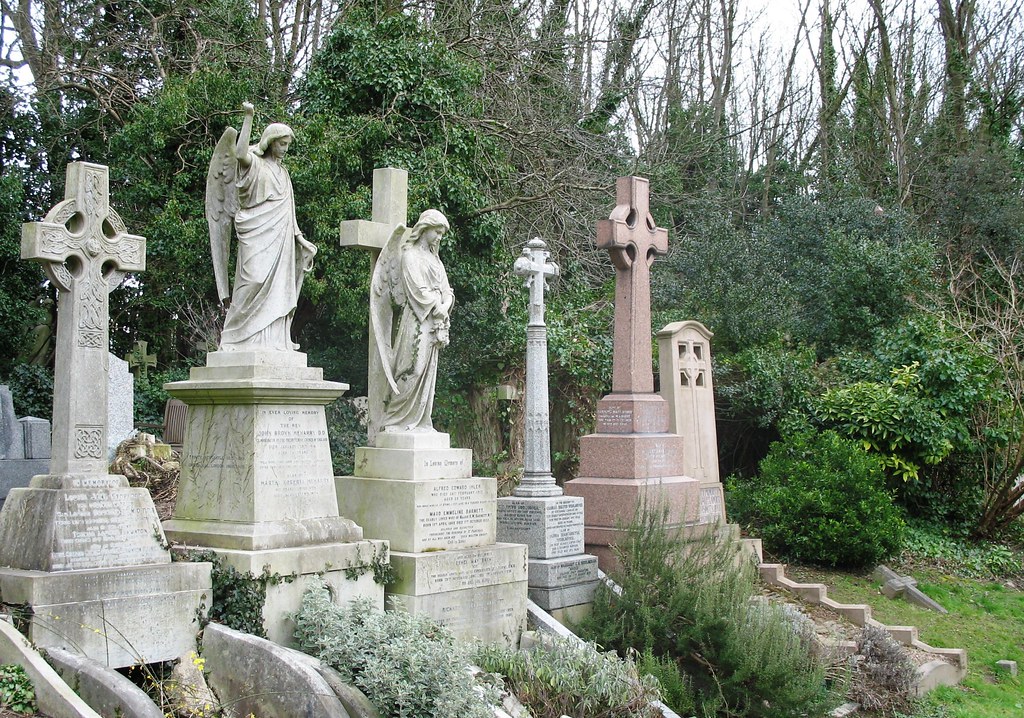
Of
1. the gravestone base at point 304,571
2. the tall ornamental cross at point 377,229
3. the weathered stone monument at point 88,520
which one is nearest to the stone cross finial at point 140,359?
A: the tall ornamental cross at point 377,229

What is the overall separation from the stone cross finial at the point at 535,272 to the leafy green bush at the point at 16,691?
5.90 metres

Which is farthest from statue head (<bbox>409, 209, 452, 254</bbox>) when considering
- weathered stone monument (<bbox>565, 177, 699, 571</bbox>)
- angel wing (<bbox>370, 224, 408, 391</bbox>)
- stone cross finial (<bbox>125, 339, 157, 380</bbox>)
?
stone cross finial (<bbox>125, 339, 157, 380</bbox>)

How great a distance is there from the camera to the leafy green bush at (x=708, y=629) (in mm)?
7992

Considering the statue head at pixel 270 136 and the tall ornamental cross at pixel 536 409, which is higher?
the statue head at pixel 270 136

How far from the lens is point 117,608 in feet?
20.2

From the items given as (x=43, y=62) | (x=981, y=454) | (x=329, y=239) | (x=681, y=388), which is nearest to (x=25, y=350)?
(x=43, y=62)

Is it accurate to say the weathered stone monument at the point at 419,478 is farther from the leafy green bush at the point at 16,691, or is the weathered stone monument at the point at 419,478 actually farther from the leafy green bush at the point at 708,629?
the leafy green bush at the point at 16,691

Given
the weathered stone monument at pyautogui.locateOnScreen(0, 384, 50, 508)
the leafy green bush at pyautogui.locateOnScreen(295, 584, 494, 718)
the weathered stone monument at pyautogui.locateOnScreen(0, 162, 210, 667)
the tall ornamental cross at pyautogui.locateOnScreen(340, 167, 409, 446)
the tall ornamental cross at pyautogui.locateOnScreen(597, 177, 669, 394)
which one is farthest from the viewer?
the weathered stone monument at pyautogui.locateOnScreen(0, 384, 50, 508)

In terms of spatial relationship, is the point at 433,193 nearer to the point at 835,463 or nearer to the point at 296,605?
the point at 835,463

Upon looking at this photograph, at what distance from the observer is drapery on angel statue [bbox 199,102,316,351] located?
25.0 ft

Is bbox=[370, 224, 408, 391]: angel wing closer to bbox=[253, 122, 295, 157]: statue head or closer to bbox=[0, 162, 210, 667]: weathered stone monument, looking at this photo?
bbox=[253, 122, 295, 157]: statue head

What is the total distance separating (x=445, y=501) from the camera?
27.7 ft

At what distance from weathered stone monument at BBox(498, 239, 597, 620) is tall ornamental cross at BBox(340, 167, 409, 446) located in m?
1.61

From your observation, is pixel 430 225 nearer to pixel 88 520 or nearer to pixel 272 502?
pixel 272 502
